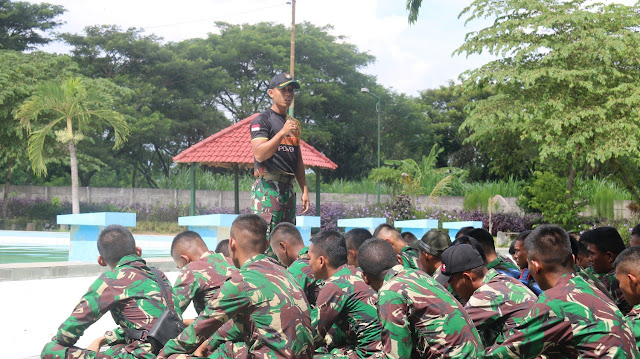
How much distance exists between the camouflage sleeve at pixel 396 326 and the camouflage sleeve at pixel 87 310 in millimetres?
1572

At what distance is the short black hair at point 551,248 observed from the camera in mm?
3246

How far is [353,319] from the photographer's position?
390cm

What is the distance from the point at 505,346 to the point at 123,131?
19.3m

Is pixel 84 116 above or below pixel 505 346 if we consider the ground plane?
above

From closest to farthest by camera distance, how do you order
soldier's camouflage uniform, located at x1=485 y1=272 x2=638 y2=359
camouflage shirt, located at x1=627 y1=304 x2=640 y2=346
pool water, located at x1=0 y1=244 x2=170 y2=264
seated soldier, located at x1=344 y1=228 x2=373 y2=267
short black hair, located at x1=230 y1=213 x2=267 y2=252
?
soldier's camouflage uniform, located at x1=485 y1=272 x2=638 y2=359, camouflage shirt, located at x1=627 y1=304 x2=640 y2=346, short black hair, located at x1=230 y1=213 x2=267 y2=252, seated soldier, located at x1=344 y1=228 x2=373 y2=267, pool water, located at x1=0 y1=244 x2=170 y2=264

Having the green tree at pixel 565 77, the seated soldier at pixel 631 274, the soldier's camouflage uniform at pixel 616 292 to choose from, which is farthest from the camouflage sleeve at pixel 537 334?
the green tree at pixel 565 77

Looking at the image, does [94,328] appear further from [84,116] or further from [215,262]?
[84,116]

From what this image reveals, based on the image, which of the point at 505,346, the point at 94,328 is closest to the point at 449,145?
the point at 94,328

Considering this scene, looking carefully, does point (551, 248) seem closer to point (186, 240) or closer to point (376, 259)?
point (376, 259)

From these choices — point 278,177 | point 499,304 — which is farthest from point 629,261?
point 278,177

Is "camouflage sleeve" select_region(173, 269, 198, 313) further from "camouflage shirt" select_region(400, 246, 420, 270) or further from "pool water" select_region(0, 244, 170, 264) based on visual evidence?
"pool water" select_region(0, 244, 170, 264)

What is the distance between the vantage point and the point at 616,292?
4.59 meters

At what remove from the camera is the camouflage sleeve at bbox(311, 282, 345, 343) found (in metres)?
3.77

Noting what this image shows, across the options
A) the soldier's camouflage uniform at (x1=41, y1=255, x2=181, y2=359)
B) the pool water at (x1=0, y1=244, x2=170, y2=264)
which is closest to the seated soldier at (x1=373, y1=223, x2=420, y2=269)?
the soldier's camouflage uniform at (x1=41, y1=255, x2=181, y2=359)
